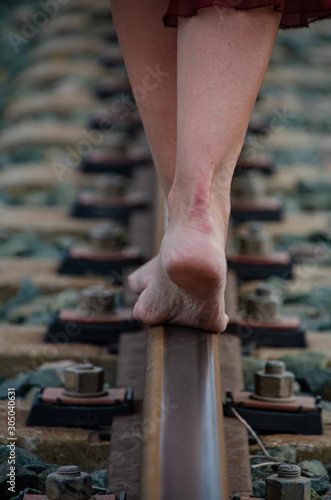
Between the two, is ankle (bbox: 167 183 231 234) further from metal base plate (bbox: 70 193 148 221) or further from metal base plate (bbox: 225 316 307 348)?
metal base plate (bbox: 70 193 148 221)

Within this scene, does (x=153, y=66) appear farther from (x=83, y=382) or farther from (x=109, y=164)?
(x=109, y=164)

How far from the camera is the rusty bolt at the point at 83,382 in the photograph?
1754mm

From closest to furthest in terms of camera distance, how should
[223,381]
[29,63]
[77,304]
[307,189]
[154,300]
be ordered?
[154,300] < [223,381] < [77,304] < [307,189] < [29,63]

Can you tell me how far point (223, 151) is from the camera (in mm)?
1490

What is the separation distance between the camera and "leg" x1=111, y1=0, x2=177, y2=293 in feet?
5.55

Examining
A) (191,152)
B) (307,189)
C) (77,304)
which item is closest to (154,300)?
(191,152)

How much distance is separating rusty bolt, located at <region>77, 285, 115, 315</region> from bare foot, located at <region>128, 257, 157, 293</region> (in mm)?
261

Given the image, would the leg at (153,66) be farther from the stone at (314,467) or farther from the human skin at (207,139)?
the stone at (314,467)

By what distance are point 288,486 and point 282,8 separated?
796 millimetres

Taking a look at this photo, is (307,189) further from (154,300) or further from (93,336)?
(154,300)

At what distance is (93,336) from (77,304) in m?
0.32

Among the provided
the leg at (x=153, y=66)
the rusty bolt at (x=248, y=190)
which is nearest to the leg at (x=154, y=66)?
the leg at (x=153, y=66)

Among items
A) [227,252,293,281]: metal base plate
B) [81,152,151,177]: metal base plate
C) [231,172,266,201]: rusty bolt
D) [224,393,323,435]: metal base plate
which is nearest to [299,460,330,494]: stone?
[224,393,323,435]: metal base plate

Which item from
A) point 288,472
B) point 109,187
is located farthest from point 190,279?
point 109,187
